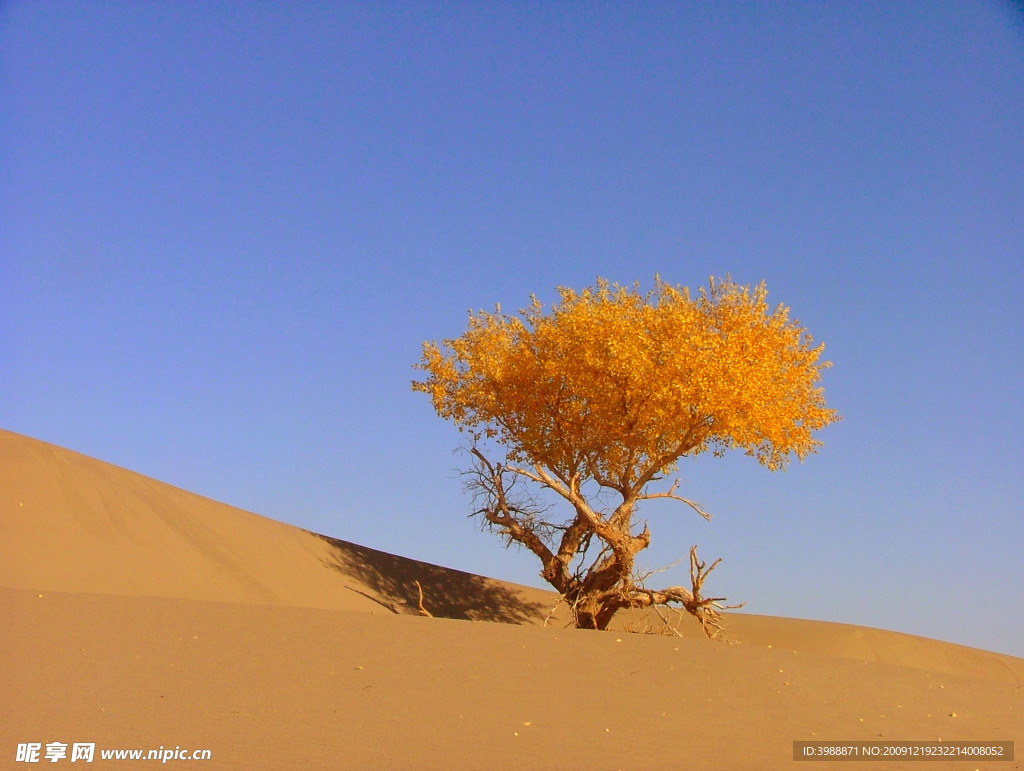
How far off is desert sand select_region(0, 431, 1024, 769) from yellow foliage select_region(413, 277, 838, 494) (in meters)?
5.54

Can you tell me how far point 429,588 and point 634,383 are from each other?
13.1 meters

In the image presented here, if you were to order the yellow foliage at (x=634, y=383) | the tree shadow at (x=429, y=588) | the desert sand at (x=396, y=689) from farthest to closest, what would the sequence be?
the tree shadow at (x=429, y=588)
the yellow foliage at (x=634, y=383)
the desert sand at (x=396, y=689)

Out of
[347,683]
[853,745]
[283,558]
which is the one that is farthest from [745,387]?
[283,558]

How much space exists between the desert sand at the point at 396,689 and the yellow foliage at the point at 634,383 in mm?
5539

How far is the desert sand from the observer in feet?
31.3

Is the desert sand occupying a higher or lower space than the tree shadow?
lower

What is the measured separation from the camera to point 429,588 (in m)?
29.8

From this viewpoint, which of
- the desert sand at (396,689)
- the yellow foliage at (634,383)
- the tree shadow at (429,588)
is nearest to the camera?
the desert sand at (396,689)

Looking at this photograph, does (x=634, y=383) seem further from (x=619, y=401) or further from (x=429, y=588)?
(x=429, y=588)

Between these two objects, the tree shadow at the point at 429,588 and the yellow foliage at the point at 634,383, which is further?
the tree shadow at the point at 429,588

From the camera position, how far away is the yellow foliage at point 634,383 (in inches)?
768

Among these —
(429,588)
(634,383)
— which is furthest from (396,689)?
(429,588)

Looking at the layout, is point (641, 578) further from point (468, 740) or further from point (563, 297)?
point (468, 740)

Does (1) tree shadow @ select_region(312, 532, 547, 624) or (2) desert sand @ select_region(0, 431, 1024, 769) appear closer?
(2) desert sand @ select_region(0, 431, 1024, 769)
